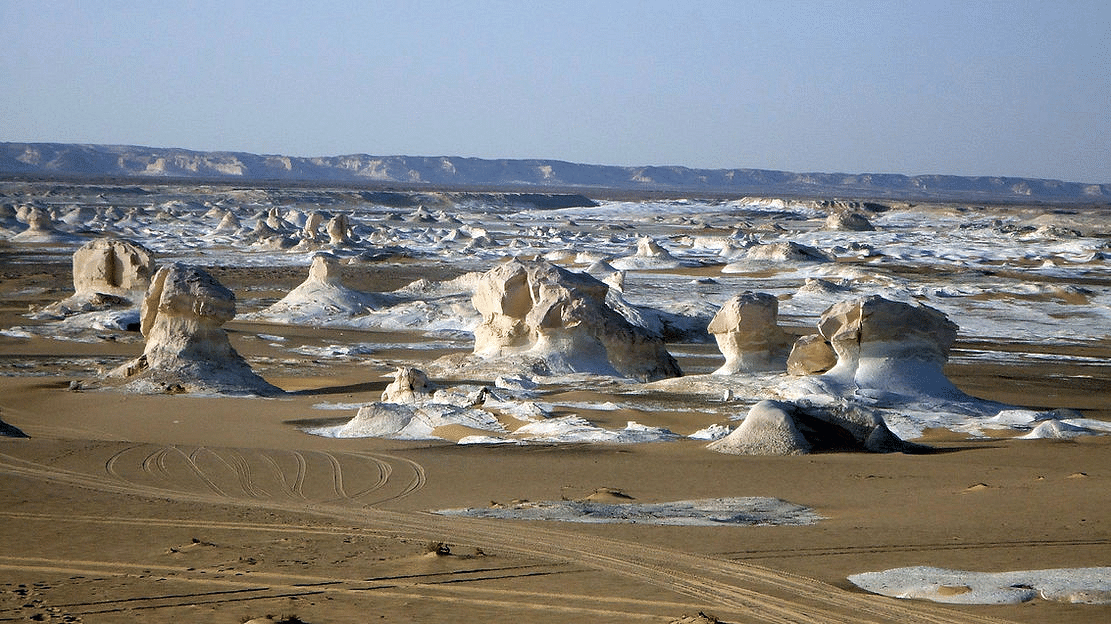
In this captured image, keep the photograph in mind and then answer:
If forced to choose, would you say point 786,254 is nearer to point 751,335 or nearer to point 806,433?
point 751,335

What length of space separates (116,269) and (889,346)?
778 inches

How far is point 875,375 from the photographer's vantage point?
53.2 ft

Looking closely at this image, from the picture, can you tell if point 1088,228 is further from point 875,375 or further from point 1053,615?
point 1053,615

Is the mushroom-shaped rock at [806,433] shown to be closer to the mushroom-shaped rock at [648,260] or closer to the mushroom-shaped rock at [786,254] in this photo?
the mushroom-shaped rock at [648,260]

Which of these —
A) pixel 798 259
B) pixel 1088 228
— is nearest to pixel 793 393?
pixel 798 259

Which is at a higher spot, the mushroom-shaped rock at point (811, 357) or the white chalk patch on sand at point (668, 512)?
the mushroom-shaped rock at point (811, 357)

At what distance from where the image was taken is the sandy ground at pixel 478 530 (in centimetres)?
646

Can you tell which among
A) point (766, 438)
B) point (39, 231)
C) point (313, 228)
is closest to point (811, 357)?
point (766, 438)

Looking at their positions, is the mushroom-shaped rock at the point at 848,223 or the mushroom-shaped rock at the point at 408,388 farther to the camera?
the mushroom-shaped rock at the point at 848,223

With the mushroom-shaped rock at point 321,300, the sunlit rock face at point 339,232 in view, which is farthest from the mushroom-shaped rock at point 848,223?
the mushroom-shaped rock at point 321,300

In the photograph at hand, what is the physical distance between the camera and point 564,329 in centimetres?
1923

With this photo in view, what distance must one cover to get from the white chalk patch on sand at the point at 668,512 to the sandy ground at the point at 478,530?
24 centimetres

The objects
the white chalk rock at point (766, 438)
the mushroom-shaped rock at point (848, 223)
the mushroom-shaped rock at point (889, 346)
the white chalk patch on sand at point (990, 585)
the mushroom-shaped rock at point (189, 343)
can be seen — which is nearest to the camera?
the white chalk patch on sand at point (990, 585)

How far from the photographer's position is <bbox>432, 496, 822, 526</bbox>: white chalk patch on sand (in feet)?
29.0
